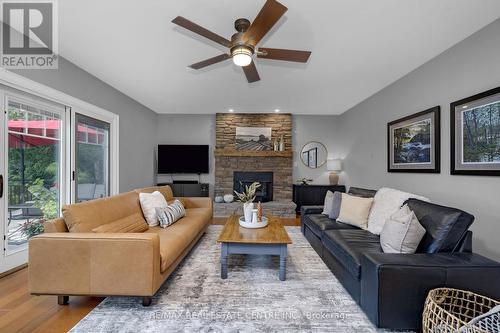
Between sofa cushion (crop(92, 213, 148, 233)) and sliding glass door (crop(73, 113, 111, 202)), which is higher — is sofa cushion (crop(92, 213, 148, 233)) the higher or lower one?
the lower one

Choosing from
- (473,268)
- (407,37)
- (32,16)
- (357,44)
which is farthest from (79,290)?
(407,37)

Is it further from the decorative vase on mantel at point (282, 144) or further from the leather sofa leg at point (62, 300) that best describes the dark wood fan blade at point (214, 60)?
the decorative vase on mantel at point (282, 144)

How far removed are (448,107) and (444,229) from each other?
1.72 meters

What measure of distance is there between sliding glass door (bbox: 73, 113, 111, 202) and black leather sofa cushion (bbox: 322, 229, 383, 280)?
3602mm

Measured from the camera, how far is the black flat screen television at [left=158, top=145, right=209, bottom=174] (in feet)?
Answer: 19.5

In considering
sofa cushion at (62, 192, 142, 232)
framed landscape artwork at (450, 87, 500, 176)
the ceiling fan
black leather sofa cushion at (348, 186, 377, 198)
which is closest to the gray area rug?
sofa cushion at (62, 192, 142, 232)

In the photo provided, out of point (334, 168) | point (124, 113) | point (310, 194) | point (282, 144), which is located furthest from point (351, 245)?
point (124, 113)

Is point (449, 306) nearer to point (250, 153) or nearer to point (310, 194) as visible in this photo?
point (310, 194)

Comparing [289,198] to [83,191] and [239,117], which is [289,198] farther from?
[83,191]

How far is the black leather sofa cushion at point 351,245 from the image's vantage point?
196 cm

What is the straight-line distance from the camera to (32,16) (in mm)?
2232

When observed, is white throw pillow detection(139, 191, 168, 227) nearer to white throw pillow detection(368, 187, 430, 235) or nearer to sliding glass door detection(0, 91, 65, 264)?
sliding glass door detection(0, 91, 65, 264)

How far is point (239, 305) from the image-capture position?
192cm

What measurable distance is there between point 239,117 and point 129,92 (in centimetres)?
260
